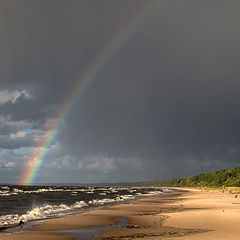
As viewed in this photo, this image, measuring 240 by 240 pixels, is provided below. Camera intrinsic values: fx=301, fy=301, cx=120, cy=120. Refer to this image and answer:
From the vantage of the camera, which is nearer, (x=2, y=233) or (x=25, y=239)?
(x=25, y=239)

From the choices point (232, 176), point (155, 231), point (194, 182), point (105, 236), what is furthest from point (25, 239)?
point (194, 182)

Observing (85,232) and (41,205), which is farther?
(41,205)

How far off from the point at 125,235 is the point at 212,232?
5.12 meters

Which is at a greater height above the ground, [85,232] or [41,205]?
[85,232]

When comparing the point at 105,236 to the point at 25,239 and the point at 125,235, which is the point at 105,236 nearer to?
the point at 125,235

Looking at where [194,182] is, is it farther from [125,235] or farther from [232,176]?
[125,235]

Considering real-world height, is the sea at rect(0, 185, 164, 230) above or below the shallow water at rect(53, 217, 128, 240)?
below

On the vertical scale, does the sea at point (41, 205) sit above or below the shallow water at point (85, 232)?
below

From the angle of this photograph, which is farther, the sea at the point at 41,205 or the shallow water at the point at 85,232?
the sea at the point at 41,205

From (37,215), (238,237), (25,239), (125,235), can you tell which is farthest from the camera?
(37,215)

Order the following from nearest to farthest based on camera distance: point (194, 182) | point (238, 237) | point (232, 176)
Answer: point (238, 237)
point (232, 176)
point (194, 182)

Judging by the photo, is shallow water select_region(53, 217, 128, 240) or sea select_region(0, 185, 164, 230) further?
sea select_region(0, 185, 164, 230)

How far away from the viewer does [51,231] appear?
2014 centimetres

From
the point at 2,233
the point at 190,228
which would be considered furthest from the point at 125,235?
the point at 2,233
